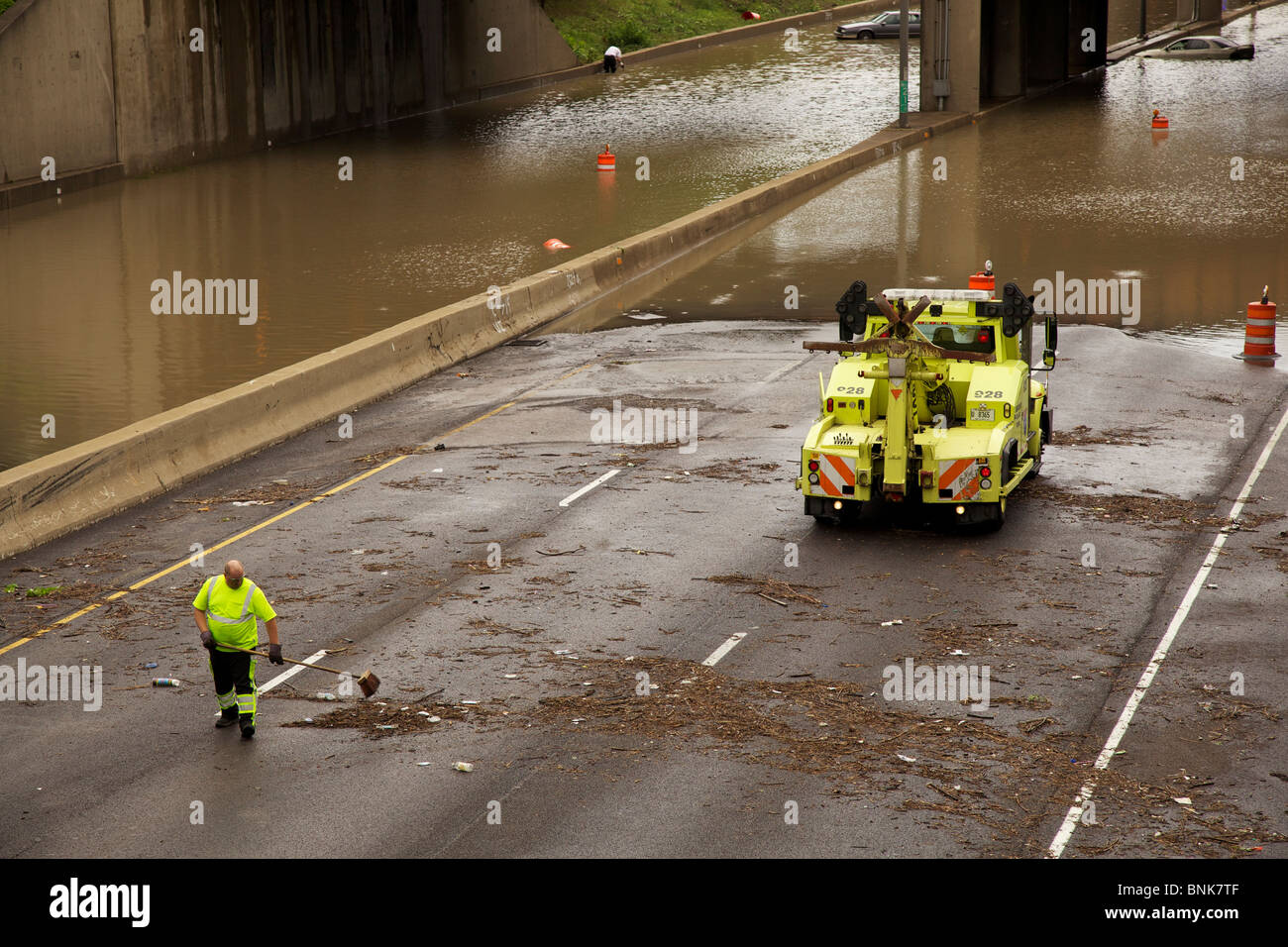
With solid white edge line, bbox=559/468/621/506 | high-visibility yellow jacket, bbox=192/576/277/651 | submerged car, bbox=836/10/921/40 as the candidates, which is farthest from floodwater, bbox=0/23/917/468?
submerged car, bbox=836/10/921/40

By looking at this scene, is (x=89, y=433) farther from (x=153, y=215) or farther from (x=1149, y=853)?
(x=153, y=215)

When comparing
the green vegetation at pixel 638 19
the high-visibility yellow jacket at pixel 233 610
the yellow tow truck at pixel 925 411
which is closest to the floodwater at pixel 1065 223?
the yellow tow truck at pixel 925 411

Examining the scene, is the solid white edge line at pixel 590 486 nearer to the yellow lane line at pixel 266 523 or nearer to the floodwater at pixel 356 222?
the yellow lane line at pixel 266 523

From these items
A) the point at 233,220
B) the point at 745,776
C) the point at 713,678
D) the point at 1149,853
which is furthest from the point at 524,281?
the point at 1149,853

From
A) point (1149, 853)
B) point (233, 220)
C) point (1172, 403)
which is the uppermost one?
point (233, 220)

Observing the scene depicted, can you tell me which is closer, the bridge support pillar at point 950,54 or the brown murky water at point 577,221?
the brown murky water at point 577,221

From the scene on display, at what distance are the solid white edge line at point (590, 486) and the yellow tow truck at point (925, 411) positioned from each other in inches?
106

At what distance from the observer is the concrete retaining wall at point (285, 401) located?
16812mm

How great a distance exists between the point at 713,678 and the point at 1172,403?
11131 mm

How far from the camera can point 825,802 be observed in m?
10.8

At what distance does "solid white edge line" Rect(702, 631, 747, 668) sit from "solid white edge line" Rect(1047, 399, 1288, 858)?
321cm

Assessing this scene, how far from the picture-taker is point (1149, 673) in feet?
42.8

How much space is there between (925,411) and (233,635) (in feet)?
25.5

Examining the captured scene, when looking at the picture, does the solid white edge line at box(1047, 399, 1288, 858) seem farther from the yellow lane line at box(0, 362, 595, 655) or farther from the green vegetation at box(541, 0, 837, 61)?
the green vegetation at box(541, 0, 837, 61)
